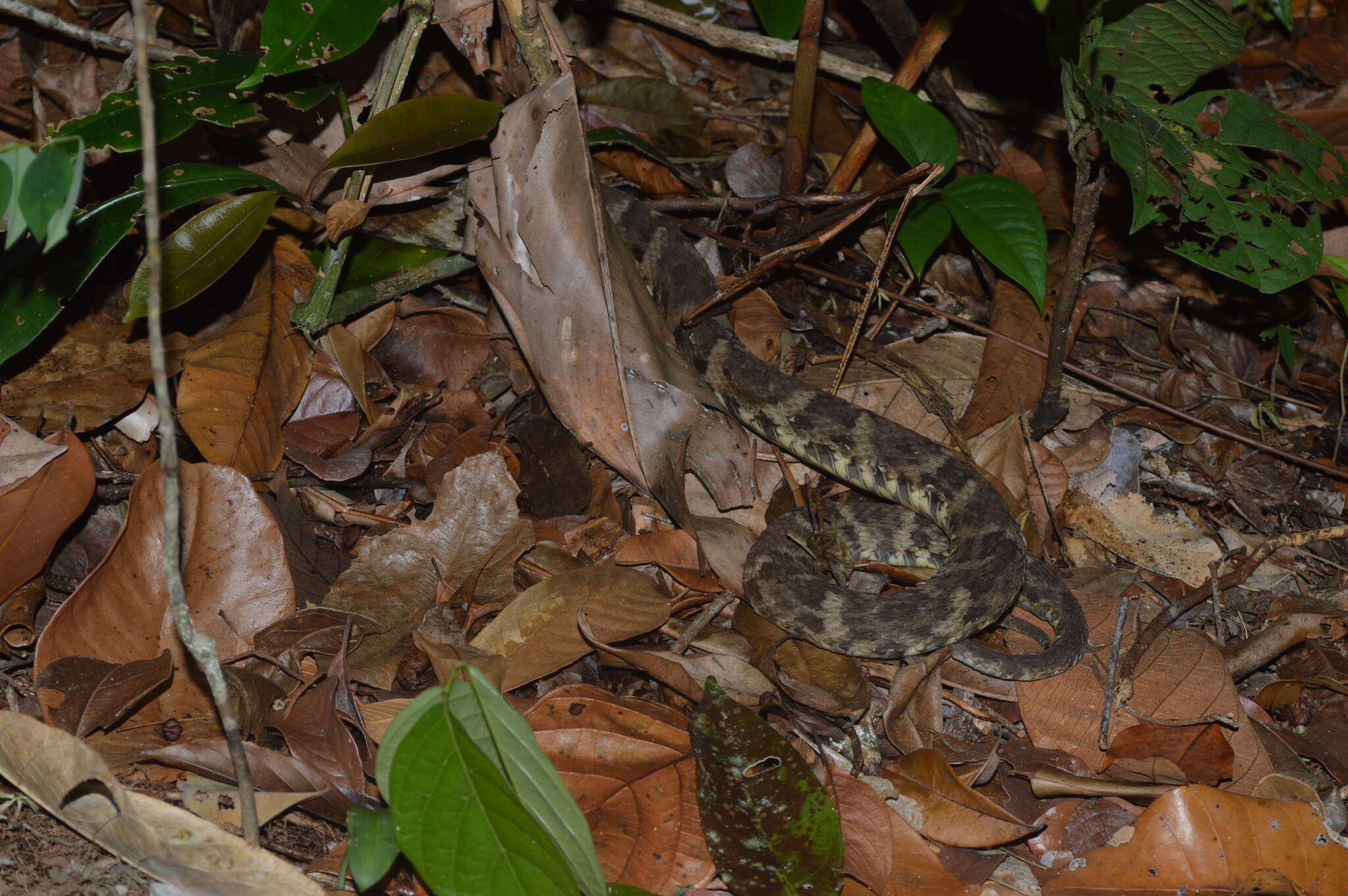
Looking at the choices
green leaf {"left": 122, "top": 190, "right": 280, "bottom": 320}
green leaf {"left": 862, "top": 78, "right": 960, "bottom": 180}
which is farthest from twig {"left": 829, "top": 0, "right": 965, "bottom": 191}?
green leaf {"left": 122, "top": 190, "right": 280, "bottom": 320}

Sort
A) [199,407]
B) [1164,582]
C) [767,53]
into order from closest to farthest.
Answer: [199,407], [1164,582], [767,53]

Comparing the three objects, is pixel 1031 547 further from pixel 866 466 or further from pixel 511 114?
pixel 511 114

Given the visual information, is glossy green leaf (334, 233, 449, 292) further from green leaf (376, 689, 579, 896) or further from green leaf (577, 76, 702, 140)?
green leaf (376, 689, 579, 896)

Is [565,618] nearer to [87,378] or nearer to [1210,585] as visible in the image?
[87,378]

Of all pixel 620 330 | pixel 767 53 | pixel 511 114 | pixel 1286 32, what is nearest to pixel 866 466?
pixel 620 330

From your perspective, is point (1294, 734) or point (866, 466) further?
point (866, 466)

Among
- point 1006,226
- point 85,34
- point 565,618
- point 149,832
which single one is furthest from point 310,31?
point 1006,226

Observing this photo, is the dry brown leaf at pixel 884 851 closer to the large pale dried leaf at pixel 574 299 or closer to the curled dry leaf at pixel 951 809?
the curled dry leaf at pixel 951 809
